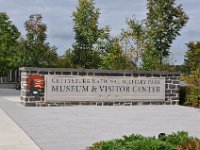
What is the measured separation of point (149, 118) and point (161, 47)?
967 inches

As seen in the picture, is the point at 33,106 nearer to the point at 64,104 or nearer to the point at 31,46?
the point at 64,104

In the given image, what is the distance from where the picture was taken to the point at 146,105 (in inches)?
889

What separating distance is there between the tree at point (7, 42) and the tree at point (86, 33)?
13.5 metres

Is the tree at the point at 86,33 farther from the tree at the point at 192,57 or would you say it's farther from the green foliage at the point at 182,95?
the green foliage at the point at 182,95

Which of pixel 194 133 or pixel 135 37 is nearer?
pixel 194 133

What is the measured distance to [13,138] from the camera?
1071cm

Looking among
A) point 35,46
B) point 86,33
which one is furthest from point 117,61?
point 35,46

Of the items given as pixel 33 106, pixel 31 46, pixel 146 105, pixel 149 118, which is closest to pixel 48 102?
pixel 33 106

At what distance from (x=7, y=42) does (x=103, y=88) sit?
34743 millimetres

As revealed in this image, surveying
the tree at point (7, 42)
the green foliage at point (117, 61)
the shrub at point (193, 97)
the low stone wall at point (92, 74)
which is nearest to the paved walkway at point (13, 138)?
the low stone wall at point (92, 74)

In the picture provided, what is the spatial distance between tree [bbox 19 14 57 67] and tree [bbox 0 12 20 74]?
5082 millimetres

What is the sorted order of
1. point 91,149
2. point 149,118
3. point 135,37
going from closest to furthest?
point 91,149 < point 149,118 < point 135,37

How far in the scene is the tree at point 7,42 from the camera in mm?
52531

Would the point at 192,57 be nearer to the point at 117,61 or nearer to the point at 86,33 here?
the point at 86,33
